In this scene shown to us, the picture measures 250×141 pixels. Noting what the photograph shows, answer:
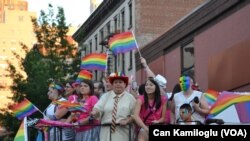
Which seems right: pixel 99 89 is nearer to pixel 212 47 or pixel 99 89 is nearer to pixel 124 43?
pixel 124 43

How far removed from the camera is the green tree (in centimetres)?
2814

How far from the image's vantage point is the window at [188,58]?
24.8 metres

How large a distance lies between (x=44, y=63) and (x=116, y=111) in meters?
21.4

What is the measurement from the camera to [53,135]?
8.65 metres

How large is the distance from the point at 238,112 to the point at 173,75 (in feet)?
64.4

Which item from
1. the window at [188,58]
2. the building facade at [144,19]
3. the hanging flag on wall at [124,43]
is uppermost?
the building facade at [144,19]

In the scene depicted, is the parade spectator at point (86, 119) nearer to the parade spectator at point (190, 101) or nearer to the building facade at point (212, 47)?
the parade spectator at point (190, 101)

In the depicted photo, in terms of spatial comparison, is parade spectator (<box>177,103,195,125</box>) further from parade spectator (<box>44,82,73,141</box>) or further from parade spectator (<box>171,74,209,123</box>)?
parade spectator (<box>44,82,73,141</box>)

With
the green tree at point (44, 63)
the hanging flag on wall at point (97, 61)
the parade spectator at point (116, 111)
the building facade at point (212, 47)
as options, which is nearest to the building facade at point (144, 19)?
the green tree at point (44, 63)

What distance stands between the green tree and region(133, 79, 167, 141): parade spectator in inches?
779

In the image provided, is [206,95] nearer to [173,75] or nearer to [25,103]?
[25,103]

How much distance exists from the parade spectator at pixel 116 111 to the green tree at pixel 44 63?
64.0 feet

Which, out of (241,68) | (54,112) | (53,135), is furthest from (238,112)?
(241,68)

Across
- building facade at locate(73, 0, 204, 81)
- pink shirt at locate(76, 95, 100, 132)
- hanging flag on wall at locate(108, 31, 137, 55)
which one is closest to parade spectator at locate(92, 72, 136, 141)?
pink shirt at locate(76, 95, 100, 132)
